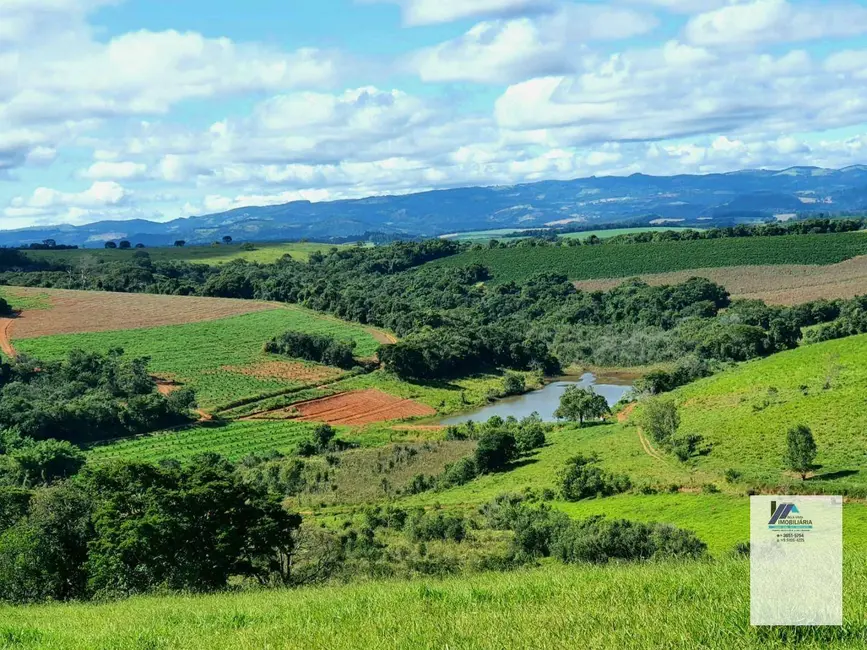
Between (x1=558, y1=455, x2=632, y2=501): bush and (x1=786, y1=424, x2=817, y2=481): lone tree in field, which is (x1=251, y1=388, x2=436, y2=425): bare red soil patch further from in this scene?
(x1=786, y1=424, x2=817, y2=481): lone tree in field

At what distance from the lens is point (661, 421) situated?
56.8 meters

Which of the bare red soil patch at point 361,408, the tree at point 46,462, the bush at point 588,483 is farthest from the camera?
the bare red soil patch at point 361,408

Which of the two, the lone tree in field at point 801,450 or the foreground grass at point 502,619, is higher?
the foreground grass at point 502,619

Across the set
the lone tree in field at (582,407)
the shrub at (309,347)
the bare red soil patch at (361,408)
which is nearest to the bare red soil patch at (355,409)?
the bare red soil patch at (361,408)

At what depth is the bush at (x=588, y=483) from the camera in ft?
155

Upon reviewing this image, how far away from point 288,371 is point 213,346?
12797mm

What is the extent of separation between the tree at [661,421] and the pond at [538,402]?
2250 cm

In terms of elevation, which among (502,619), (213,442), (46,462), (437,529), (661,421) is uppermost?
(502,619)

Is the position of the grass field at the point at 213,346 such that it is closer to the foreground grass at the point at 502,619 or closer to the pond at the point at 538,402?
the pond at the point at 538,402

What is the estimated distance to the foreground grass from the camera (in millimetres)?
6855

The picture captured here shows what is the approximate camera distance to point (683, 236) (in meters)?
170

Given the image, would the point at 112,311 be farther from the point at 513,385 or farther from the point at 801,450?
the point at 801,450

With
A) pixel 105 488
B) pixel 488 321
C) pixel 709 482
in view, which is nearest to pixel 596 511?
pixel 709 482

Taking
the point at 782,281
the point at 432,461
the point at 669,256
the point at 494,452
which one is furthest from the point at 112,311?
the point at 782,281
